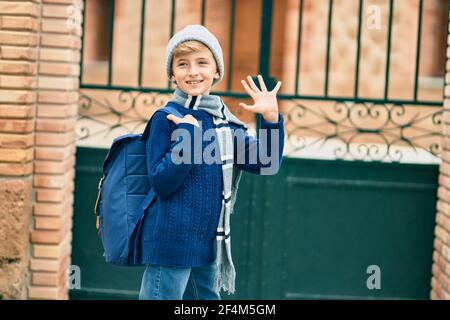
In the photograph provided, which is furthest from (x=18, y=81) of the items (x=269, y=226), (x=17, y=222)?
(x=269, y=226)

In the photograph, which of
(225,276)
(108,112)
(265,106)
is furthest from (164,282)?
(108,112)

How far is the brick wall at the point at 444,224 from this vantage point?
452 centimetres

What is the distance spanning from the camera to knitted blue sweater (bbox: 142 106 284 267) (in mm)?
2764

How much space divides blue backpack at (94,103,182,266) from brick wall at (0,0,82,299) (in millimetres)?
1507

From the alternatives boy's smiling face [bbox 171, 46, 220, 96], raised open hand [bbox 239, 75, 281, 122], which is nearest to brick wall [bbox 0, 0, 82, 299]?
boy's smiling face [bbox 171, 46, 220, 96]

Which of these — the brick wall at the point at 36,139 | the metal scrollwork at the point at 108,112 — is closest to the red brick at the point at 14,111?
the brick wall at the point at 36,139

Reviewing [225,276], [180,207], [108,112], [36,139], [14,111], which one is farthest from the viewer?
[108,112]

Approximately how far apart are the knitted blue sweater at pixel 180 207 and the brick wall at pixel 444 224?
2.04 metres

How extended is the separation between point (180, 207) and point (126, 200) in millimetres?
216

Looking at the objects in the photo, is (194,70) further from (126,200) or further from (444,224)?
(444,224)

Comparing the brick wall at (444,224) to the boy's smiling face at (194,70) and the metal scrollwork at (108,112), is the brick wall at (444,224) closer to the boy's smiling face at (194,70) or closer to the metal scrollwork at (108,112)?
the metal scrollwork at (108,112)

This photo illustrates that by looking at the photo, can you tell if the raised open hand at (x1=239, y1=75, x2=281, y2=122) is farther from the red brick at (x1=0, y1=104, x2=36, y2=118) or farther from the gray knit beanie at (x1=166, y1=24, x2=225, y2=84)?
the red brick at (x1=0, y1=104, x2=36, y2=118)

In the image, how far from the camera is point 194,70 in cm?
286
